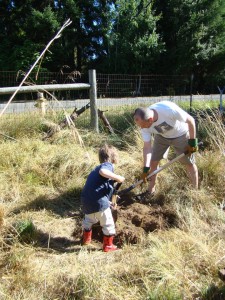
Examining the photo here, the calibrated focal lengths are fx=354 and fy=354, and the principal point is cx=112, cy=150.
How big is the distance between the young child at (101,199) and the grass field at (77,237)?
0.18m

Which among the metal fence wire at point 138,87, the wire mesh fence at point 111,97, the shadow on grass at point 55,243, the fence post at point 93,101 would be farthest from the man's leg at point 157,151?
the metal fence wire at point 138,87

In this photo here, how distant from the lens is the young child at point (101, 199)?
3562 millimetres

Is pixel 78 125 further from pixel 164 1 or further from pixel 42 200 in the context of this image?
pixel 164 1

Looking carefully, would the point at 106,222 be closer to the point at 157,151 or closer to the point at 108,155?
the point at 108,155

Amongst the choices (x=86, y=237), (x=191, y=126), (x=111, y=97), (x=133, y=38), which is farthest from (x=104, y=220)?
(x=133, y=38)

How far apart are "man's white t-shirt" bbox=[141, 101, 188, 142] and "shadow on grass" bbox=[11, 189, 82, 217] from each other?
1.27 m

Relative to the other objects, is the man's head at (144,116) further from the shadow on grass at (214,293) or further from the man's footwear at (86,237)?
the shadow on grass at (214,293)

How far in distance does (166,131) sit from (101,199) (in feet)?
3.99

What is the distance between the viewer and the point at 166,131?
421 centimetres

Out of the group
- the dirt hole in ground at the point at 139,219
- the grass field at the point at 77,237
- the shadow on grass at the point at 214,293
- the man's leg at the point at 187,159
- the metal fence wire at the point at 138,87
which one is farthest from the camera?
the metal fence wire at the point at 138,87

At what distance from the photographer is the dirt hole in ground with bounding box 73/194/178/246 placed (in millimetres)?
3801

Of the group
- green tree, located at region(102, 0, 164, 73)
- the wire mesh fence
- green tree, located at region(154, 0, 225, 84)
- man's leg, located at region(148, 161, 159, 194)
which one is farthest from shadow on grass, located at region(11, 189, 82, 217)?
green tree, located at region(154, 0, 225, 84)

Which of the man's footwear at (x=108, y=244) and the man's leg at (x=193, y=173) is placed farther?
the man's leg at (x=193, y=173)

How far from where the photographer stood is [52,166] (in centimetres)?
512
